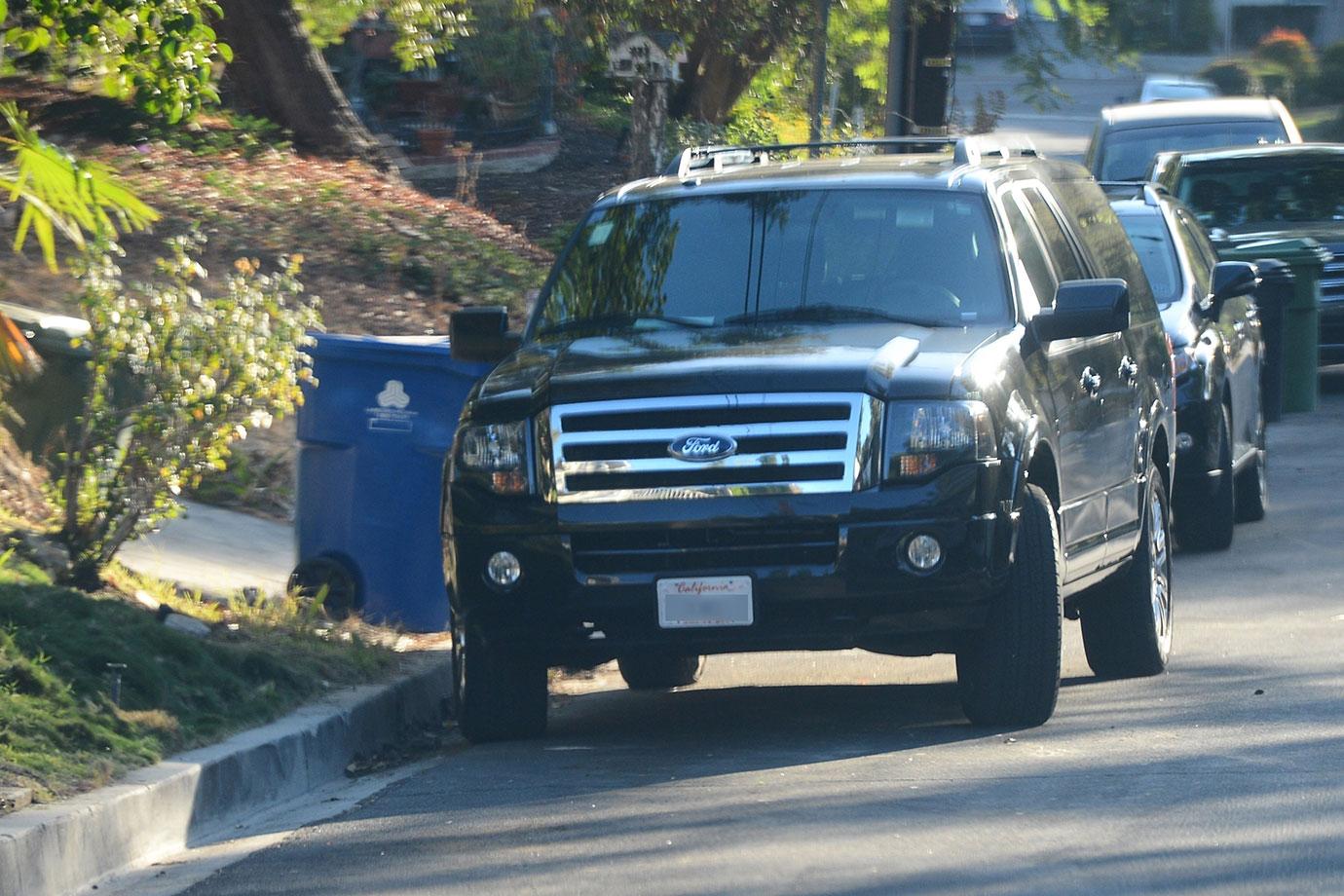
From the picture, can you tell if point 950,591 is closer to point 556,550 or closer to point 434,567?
point 556,550

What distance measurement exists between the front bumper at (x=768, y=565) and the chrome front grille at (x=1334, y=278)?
36.1ft

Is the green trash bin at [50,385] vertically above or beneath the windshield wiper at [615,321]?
beneath

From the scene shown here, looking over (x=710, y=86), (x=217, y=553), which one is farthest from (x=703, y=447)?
(x=710, y=86)

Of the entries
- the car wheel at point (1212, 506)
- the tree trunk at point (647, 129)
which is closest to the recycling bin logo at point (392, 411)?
the car wheel at point (1212, 506)

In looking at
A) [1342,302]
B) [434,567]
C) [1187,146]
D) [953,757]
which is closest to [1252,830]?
[953,757]

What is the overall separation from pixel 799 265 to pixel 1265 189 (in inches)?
409

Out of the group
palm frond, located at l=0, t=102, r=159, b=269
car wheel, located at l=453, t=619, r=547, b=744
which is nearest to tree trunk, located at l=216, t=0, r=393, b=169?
car wheel, located at l=453, t=619, r=547, b=744

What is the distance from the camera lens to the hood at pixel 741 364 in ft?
22.8

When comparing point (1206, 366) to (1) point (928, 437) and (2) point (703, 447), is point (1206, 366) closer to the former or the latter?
(1) point (928, 437)

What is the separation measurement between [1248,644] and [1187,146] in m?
13.9

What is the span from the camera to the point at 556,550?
7.02 meters

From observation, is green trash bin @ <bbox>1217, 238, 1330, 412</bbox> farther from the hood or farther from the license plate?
the license plate

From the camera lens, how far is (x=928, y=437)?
6.88 m

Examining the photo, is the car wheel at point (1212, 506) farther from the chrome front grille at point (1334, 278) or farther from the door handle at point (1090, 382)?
the chrome front grille at point (1334, 278)
